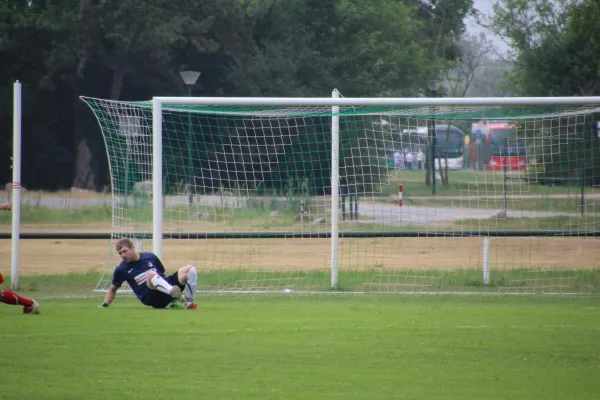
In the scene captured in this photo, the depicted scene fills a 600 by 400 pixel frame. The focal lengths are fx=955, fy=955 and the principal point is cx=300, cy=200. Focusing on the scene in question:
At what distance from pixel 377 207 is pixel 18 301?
11.6 metres

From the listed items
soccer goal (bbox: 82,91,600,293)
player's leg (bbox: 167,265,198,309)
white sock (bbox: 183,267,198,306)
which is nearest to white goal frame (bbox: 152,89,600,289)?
soccer goal (bbox: 82,91,600,293)

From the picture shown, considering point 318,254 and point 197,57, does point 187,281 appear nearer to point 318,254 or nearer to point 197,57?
point 318,254

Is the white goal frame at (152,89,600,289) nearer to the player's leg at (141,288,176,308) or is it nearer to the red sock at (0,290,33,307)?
the player's leg at (141,288,176,308)

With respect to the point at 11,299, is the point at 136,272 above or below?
above

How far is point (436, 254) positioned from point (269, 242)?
460cm

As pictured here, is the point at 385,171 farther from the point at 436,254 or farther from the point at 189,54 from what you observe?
the point at 189,54

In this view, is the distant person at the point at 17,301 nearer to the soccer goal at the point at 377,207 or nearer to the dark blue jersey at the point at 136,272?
the dark blue jersey at the point at 136,272

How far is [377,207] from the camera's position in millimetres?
22438

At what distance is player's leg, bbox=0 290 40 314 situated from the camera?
12.1m

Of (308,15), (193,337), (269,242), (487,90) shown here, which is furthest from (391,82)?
(487,90)

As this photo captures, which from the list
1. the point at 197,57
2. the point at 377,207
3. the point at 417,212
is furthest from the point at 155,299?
the point at 197,57

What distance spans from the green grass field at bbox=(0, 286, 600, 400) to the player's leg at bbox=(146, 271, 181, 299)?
284mm

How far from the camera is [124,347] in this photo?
985 cm

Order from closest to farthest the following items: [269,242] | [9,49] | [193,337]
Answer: [193,337]
[269,242]
[9,49]
